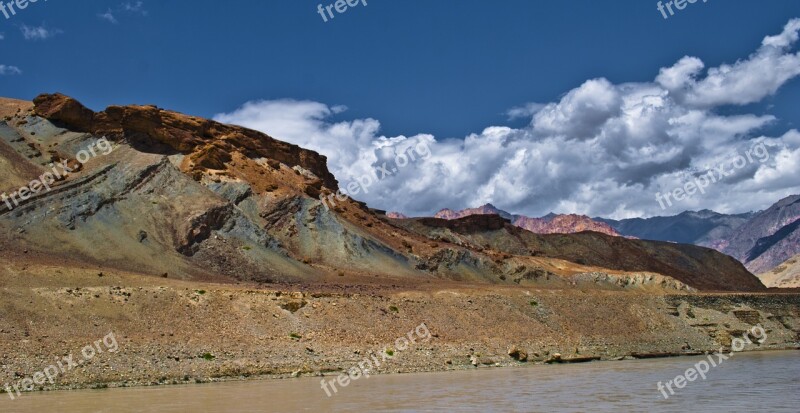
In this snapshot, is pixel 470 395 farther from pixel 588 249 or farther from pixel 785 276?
pixel 785 276

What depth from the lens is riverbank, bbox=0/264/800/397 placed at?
3400cm

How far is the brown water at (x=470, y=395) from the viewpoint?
78.9 feet

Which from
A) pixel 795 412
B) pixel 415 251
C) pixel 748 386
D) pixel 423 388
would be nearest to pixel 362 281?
pixel 415 251

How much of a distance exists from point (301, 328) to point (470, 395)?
52.9ft

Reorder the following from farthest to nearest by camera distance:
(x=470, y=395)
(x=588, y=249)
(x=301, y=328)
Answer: (x=588, y=249) < (x=301, y=328) < (x=470, y=395)

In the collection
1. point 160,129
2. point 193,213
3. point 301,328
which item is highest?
point 160,129

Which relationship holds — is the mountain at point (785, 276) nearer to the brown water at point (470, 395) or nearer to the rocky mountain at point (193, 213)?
the rocky mountain at point (193, 213)

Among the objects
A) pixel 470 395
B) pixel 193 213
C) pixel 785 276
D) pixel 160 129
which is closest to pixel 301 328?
pixel 470 395

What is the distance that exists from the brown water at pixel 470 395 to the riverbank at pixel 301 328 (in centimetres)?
Result: 292

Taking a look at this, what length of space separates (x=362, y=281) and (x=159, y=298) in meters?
21.5

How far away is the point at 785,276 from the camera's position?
18400 centimetres

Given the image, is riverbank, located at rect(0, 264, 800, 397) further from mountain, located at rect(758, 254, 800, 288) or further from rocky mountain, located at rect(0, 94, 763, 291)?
mountain, located at rect(758, 254, 800, 288)

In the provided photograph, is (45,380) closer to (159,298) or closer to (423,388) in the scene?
(159,298)

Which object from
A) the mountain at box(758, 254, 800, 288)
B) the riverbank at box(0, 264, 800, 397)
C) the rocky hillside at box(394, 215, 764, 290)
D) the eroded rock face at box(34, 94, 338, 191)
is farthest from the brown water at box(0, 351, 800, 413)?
the mountain at box(758, 254, 800, 288)
